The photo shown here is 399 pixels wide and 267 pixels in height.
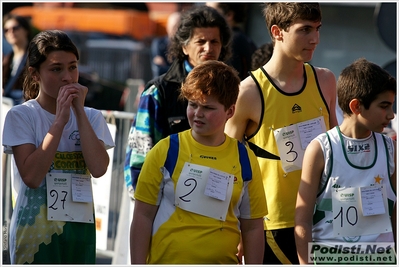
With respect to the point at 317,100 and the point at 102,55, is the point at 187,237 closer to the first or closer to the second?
the point at 317,100

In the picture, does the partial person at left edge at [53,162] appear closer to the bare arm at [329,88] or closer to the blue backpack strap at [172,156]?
the blue backpack strap at [172,156]

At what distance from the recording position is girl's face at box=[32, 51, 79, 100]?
13.3 ft

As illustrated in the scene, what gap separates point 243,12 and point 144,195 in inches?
144

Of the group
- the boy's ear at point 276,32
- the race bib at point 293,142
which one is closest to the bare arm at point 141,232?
the race bib at point 293,142

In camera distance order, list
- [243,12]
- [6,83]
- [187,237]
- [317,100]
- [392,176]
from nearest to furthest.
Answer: [187,237], [392,176], [317,100], [243,12], [6,83]

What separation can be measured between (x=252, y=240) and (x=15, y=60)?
5788 millimetres

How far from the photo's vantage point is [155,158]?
146 inches

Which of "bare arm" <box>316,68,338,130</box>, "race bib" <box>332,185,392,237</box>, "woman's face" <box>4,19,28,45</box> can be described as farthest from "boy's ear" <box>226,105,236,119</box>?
"woman's face" <box>4,19,28,45</box>

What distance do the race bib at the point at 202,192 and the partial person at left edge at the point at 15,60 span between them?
505 centimetres

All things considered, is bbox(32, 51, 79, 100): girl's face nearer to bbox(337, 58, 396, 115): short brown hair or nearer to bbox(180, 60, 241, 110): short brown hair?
bbox(180, 60, 241, 110): short brown hair

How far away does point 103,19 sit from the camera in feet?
68.5

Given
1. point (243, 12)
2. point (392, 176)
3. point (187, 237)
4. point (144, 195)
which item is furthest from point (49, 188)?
point (243, 12)

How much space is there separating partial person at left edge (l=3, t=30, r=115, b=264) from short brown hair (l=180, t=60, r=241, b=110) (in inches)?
23.5

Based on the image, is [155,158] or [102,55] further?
[102,55]
